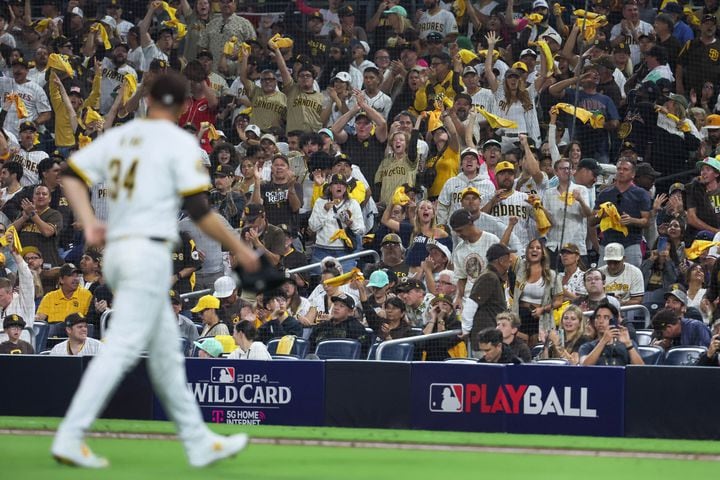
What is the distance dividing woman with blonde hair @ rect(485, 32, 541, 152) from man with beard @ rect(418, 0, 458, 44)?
2139mm

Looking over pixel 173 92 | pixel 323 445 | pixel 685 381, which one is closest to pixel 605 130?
pixel 685 381

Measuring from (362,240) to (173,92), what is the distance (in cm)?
875

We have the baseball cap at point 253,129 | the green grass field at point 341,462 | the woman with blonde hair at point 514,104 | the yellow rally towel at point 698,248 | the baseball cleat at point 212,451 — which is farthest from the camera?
the baseball cap at point 253,129

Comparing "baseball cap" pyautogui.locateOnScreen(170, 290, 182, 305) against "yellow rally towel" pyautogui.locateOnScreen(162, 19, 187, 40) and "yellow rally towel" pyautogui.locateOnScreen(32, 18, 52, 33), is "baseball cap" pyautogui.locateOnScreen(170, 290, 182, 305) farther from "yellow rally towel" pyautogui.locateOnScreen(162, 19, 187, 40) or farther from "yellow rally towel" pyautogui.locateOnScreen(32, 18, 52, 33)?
"yellow rally towel" pyautogui.locateOnScreen(32, 18, 52, 33)

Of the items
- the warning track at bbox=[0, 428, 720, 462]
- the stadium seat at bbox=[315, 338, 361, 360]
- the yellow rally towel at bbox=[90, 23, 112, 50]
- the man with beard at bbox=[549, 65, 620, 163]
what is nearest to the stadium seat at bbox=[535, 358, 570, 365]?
the stadium seat at bbox=[315, 338, 361, 360]

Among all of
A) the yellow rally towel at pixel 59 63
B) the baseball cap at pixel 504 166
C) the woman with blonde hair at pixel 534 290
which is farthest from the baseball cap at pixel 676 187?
the yellow rally towel at pixel 59 63

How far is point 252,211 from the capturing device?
1462 cm

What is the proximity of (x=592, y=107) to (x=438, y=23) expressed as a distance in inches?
138

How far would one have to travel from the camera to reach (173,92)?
6.32m

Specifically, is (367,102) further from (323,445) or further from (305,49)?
(323,445)

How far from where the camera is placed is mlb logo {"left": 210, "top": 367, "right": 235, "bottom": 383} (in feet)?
35.5

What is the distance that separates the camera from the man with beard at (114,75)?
18.6m

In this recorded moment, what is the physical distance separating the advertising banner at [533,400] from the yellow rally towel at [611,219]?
4.05 metres

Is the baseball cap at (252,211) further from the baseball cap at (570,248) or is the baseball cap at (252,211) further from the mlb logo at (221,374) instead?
the mlb logo at (221,374)
